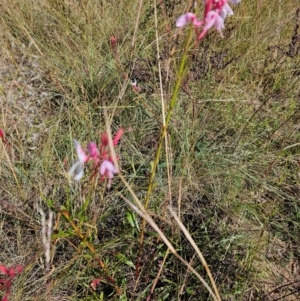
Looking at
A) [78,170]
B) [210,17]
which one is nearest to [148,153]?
[78,170]

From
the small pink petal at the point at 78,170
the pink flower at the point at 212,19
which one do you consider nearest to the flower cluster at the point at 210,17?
the pink flower at the point at 212,19

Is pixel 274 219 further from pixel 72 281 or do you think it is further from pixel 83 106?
pixel 83 106

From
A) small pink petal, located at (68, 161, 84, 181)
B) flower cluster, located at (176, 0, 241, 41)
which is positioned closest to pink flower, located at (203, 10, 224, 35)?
flower cluster, located at (176, 0, 241, 41)

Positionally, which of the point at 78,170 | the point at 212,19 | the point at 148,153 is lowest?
the point at 148,153

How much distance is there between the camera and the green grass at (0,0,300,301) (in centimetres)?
141

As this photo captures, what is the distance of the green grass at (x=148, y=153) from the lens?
1409 mm

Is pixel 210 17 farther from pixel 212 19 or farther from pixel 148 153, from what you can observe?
pixel 148 153

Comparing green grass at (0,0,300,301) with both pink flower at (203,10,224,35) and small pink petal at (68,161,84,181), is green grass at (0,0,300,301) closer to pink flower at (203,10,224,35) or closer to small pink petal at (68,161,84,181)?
small pink petal at (68,161,84,181)

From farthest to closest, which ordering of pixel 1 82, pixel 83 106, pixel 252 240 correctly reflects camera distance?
1. pixel 1 82
2. pixel 83 106
3. pixel 252 240

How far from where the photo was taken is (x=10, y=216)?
5.05 ft

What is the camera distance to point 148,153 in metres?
1.76

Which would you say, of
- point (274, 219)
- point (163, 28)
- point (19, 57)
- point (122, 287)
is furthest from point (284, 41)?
point (122, 287)

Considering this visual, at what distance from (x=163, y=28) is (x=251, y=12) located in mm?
470

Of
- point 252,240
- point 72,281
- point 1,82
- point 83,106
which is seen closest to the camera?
point 72,281
